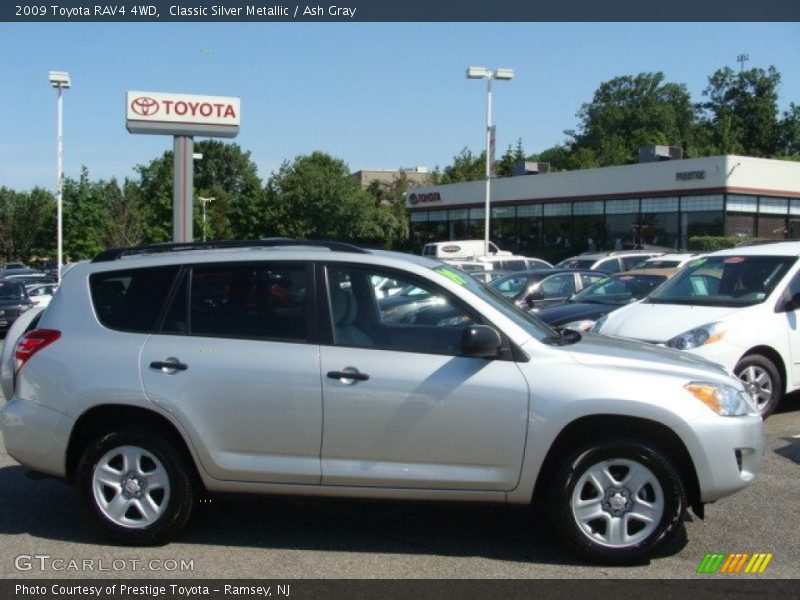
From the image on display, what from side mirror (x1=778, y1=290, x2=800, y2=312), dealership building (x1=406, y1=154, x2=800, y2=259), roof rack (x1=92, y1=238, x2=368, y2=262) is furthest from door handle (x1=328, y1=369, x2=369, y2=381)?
dealership building (x1=406, y1=154, x2=800, y2=259)

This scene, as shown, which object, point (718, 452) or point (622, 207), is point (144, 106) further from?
point (622, 207)

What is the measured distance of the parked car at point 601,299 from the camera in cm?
1155

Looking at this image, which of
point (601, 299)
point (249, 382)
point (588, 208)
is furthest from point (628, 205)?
point (249, 382)

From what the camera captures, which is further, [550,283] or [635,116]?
[635,116]

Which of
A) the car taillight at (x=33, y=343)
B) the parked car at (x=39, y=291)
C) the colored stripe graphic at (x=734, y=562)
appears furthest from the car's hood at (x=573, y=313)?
the parked car at (x=39, y=291)

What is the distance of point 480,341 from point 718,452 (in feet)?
4.82

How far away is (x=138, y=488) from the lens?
17.4 feet

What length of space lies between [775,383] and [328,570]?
225 inches

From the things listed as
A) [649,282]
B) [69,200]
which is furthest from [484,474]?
[69,200]

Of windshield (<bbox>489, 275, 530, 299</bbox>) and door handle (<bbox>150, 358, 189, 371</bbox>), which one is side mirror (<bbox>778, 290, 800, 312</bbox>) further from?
windshield (<bbox>489, 275, 530, 299</bbox>)

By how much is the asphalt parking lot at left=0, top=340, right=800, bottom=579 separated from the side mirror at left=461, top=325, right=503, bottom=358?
3.82 ft

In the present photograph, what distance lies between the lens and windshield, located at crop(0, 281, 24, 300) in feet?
74.3

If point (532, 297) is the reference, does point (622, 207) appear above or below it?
above
